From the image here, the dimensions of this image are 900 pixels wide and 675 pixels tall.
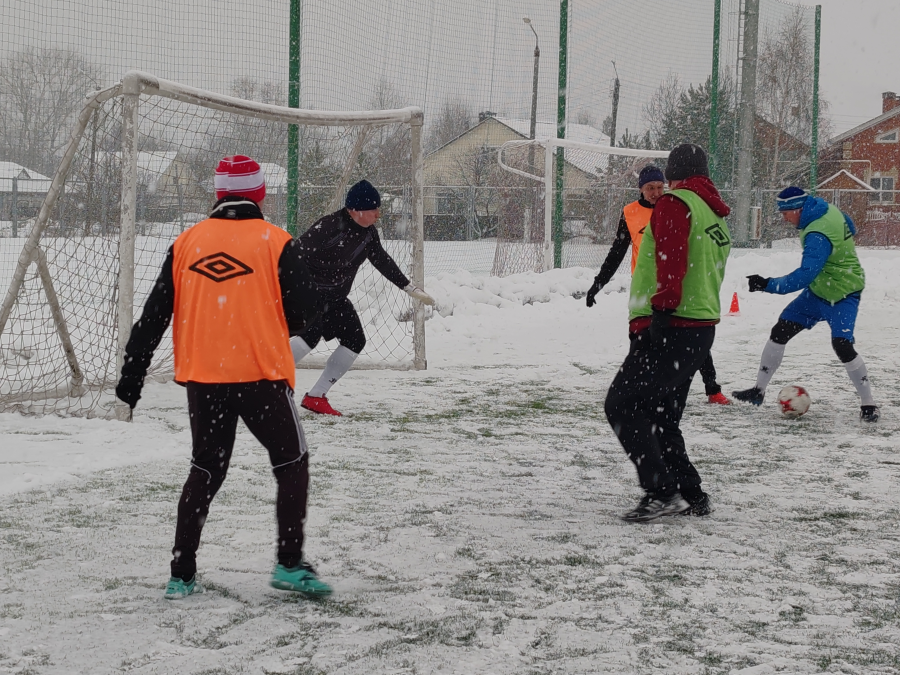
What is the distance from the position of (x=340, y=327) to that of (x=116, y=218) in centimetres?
180

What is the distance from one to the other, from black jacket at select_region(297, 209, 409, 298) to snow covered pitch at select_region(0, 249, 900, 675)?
3.14 feet

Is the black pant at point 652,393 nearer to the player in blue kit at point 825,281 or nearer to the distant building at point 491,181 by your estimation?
the player in blue kit at point 825,281

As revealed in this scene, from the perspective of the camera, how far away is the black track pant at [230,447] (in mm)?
3348

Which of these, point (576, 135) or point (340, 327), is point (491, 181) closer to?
point (576, 135)

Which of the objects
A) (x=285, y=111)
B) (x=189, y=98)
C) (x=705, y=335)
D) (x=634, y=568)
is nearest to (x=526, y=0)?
(x=285, y=111)

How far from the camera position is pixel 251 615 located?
3275 millimetres

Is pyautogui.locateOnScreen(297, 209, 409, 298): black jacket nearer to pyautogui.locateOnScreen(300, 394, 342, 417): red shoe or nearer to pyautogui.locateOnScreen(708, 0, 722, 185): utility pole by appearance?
pyautogui.locateOnScreen(300, 394, 342, 417): red shoe

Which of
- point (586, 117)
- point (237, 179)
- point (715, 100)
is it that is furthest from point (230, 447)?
point (715, 100)

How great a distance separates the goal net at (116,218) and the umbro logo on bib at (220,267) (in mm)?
3482

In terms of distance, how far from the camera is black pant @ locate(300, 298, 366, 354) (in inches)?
273

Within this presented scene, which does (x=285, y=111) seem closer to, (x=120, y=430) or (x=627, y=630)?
(x=120, y=430)

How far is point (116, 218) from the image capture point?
23.5 ft

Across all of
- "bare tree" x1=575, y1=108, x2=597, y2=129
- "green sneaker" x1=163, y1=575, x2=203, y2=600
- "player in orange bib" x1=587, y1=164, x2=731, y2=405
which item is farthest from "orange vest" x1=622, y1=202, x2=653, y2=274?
"bare tree" x1=575, y1=108, x2=597, y2=129

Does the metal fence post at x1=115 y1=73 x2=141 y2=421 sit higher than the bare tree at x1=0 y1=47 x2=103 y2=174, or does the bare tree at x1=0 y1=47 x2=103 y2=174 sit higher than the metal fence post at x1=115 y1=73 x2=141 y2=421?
the bare tree at x1=0 y1=47 x2=103 y2=174
